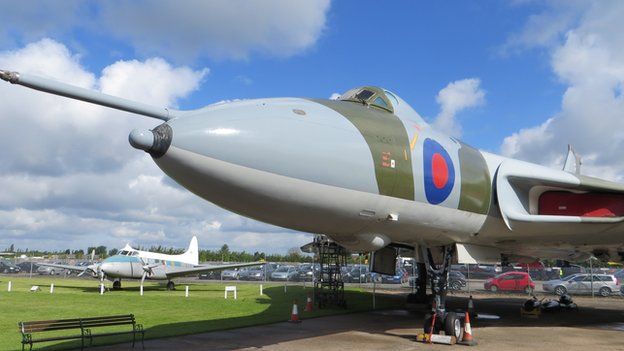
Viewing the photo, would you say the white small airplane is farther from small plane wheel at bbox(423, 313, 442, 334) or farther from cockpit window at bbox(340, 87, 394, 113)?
cockpit window at bbox(340, 87, 394, 113)

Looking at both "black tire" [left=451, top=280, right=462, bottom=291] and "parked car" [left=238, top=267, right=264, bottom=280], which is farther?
"parked car" [left=238, top=267, right=264, bottom=280]

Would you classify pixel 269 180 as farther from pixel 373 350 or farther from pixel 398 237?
pixel 373 350

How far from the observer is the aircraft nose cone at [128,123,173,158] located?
5488 mm

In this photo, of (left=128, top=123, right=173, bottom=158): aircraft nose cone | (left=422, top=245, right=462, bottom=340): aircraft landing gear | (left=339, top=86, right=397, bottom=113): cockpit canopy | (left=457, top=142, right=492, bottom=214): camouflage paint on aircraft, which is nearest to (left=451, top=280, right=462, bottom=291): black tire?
(left=422, top=245, right=462, bottom=340): aircraft landing gear

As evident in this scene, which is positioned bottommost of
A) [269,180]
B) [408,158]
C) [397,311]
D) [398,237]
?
[397,311]

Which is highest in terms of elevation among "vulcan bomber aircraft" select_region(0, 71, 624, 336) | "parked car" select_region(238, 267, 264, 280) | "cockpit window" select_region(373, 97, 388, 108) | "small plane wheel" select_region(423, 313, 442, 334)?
"cockpit window" select_region(373, 97, 388, 108)

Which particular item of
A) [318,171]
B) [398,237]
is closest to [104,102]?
[318,171]

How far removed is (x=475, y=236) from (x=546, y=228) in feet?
4.41

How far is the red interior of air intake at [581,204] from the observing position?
997 cm

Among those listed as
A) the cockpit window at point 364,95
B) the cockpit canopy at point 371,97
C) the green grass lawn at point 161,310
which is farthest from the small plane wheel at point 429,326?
the green grass lawn at point 161,310

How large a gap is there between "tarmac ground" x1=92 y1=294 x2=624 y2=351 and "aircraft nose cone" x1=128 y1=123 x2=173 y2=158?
512cm

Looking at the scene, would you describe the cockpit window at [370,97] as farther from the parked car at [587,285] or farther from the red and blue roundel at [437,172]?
the parked car at [587,285]

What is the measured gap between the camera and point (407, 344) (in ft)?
31.8

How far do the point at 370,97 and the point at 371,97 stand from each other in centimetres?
2
